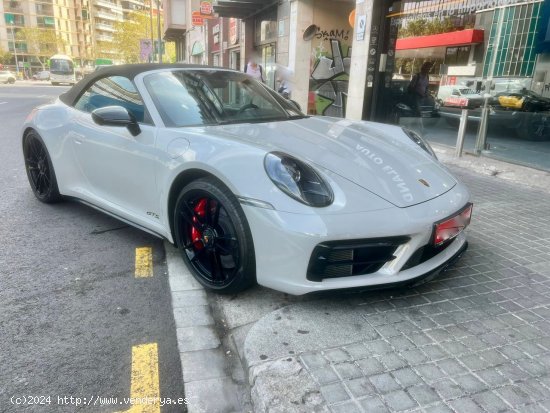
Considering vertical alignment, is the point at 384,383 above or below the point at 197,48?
below

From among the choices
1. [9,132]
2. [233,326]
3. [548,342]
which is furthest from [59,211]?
[9,132]

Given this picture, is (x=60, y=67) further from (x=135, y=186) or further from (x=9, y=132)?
(x=135, y=186)


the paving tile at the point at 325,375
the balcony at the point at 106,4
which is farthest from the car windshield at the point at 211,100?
the balcony at the point at 106,4

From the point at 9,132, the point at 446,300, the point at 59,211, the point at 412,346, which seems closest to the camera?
the point at 412,346

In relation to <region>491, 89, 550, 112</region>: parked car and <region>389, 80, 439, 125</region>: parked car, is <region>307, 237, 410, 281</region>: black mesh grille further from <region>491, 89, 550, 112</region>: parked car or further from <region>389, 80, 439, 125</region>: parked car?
<region>389, 80, 439, 125</region>: parked car

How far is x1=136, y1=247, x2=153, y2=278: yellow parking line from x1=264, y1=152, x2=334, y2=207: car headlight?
130 centimetres

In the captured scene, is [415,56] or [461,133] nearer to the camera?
[461,133]

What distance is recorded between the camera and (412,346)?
214cm

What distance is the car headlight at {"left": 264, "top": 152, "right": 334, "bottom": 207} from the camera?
2.25 meters

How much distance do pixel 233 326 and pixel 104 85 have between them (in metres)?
2.44

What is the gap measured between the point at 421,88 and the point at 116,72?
19.9ft

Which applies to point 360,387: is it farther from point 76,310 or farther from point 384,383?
point 76,310

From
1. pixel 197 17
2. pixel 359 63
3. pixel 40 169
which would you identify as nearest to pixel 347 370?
pixel 40 169

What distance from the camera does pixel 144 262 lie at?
3236 millimetres
